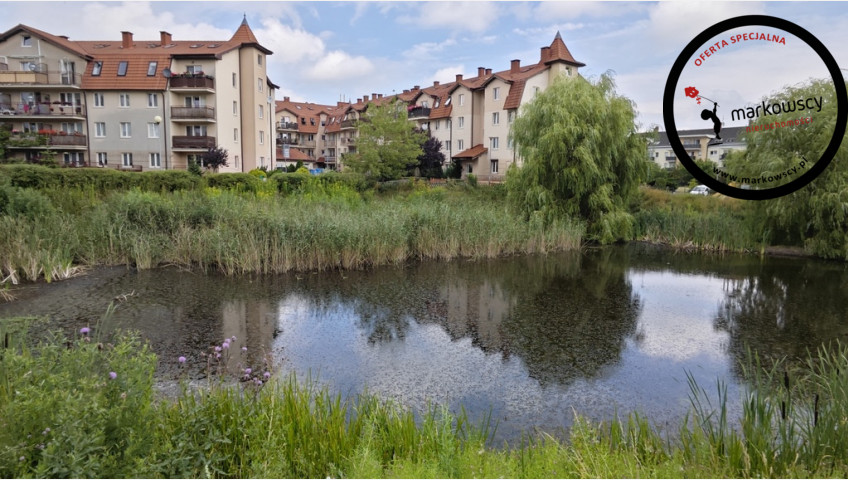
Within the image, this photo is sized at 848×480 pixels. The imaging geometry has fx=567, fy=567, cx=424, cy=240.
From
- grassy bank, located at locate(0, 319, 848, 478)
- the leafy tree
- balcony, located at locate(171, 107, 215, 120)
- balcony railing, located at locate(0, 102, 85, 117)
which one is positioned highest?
balcony railing, located at locate(0, 102, 85, 117)

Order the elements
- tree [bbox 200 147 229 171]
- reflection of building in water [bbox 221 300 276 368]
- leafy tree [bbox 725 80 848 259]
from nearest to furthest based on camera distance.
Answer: reflection of building in water [bbox 221 300 276 368], leafy tree [bbox 725 80 848 259], tree [bbox 200 147 229 171]

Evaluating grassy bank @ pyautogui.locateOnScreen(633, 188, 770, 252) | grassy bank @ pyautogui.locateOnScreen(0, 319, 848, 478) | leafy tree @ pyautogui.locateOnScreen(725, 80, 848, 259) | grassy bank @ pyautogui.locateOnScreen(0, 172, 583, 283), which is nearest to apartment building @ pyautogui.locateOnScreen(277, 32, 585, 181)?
grassy bank @ pyautogui.locateOnScreen(633, 188, 770, 252)

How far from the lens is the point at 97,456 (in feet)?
10.0

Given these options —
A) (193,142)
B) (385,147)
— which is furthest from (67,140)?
(385,147)

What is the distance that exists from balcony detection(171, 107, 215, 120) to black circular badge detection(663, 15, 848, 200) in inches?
1519

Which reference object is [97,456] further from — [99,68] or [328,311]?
[99,68]

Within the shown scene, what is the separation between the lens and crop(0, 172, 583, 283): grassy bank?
39.6ft

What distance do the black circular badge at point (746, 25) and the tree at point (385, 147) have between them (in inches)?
1389

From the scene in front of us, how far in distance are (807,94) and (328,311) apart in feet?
45.2

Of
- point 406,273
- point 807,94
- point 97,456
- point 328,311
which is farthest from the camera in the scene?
point 807,94

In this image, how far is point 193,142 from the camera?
39.3 m

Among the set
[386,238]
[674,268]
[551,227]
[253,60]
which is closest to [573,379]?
[386,238]

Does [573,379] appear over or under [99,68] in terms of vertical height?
under

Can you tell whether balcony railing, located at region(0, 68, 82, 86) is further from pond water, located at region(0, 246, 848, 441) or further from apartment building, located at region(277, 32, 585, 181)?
pond water, located at region(0, 246, 848, 441)
